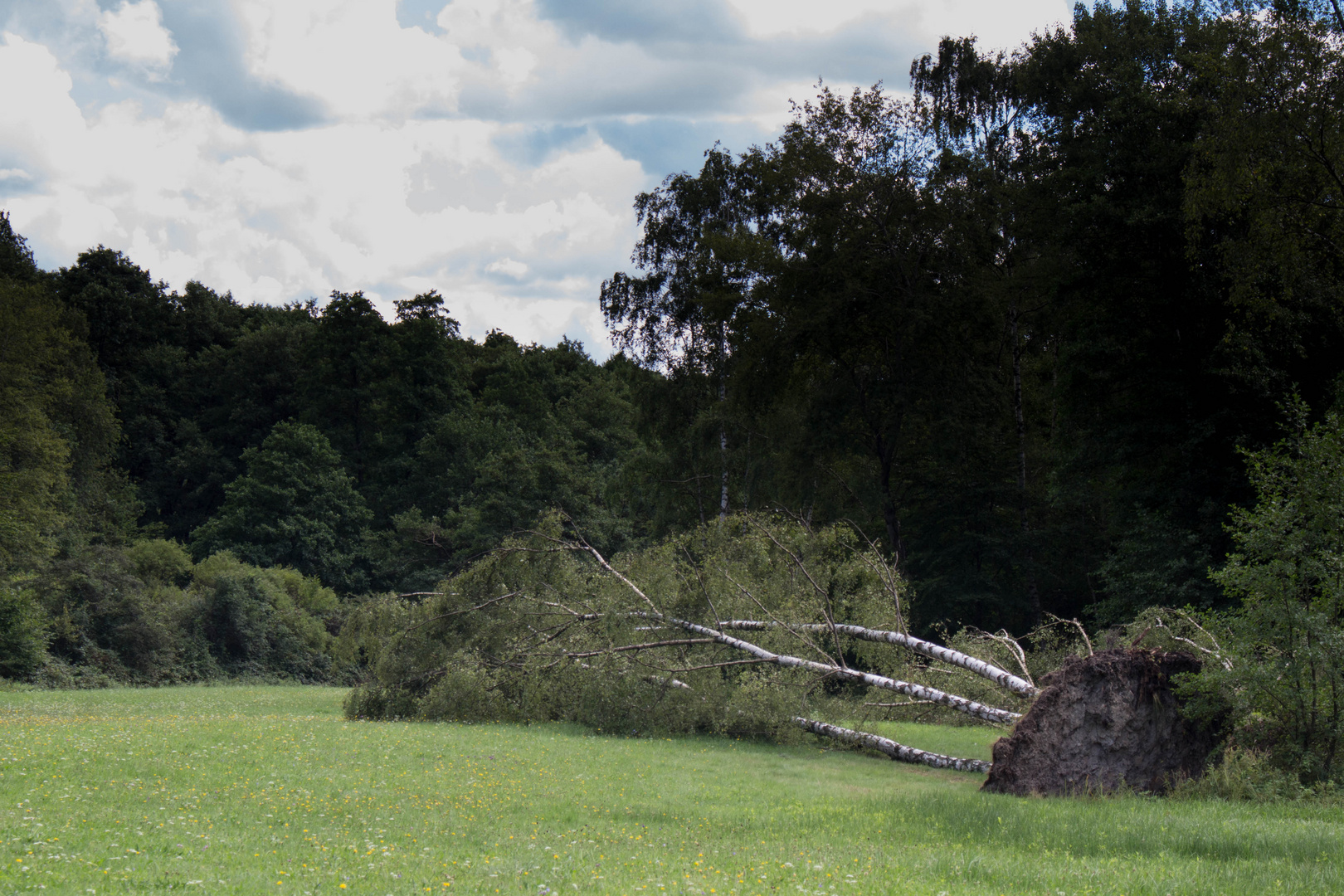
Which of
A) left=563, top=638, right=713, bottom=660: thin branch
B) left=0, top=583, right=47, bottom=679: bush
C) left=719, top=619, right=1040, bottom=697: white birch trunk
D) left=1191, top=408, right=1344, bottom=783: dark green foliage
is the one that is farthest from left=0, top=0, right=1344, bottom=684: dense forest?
left=563, top=638, right=713, bottom=660: thin branch

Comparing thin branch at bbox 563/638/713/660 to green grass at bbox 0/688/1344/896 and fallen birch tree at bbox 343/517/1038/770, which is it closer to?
fallen birch tree at bbox 343/517/1038/770

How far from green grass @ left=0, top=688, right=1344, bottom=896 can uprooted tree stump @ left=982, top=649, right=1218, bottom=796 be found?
78 centimetres

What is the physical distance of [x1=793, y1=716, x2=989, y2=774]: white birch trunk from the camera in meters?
13.9

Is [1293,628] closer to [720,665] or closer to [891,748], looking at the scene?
[891,748]

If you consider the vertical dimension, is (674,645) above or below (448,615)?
below

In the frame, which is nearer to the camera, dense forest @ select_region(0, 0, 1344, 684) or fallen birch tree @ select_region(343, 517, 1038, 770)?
fallen birch tree @ select_region(343, 517, 1038, 770)

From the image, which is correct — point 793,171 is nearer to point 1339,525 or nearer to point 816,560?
point 816,560

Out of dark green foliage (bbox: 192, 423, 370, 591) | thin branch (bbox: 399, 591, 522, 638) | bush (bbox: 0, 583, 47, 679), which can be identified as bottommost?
bush (bbox: 0, 583, 47, 679)

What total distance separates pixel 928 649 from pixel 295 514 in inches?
1509

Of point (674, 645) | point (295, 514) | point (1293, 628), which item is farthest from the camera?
point (295, 514)

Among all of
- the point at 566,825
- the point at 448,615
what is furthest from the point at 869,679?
the point at 448,615

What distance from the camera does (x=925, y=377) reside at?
26.5 m

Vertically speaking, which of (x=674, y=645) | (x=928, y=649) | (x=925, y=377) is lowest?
(x=674, y=645)

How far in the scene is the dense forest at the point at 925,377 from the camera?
18.1m
